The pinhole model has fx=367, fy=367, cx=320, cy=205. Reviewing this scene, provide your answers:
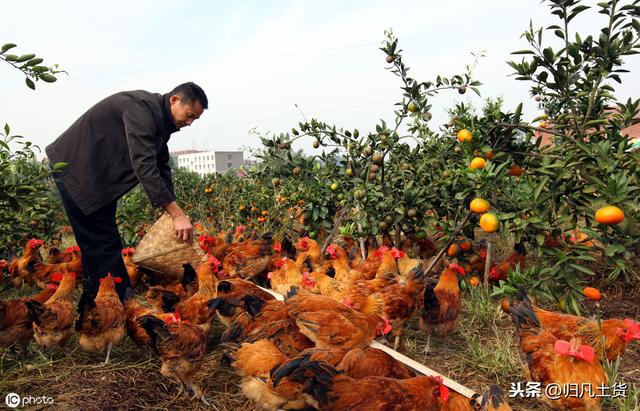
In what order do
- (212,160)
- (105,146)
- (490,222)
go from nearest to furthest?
(490,222), (105,146), (212,160)

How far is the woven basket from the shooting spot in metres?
3.62

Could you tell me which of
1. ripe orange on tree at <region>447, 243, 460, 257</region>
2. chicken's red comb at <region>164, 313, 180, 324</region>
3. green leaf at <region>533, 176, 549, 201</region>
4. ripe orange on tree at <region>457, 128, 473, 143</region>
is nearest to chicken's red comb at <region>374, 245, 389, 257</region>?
ripe orange on tree at <region>447, 243, 460, 257</region>

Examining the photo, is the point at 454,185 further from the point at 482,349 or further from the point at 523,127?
the point at 482,349

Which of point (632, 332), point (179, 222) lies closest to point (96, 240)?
point (179, 222)

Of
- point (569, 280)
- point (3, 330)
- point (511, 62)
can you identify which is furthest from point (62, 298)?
point (511, 62)

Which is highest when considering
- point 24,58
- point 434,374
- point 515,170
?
point 24,58

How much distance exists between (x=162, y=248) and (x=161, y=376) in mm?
1187

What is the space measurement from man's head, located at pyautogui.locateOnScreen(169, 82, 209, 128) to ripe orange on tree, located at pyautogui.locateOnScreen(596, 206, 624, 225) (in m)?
3.32

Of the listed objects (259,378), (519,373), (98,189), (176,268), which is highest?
(98,189)

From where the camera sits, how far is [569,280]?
291 centimetres

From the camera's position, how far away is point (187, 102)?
3.48 meters

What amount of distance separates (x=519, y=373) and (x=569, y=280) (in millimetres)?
834

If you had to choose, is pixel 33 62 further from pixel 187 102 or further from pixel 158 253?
pixel 158 253

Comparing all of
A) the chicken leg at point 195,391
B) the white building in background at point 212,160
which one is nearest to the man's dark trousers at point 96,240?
the chicken leg at point 195,391
